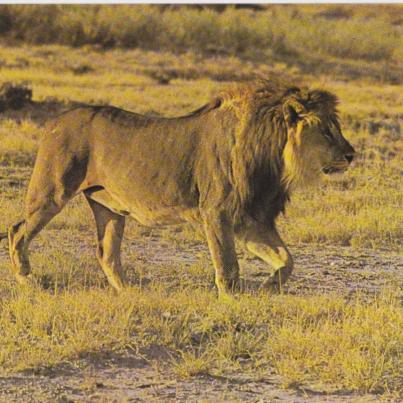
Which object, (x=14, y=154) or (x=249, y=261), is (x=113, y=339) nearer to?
(x=249, y=261)

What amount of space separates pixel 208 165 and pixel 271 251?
740mm

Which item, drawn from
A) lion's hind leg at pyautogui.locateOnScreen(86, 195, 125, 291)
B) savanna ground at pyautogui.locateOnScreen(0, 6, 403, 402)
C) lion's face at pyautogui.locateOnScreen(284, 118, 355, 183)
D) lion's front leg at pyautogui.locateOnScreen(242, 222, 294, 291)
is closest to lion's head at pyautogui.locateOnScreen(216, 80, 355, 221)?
lion's face at pyautogui.locateOnScreen(284, 118, 355, 183)

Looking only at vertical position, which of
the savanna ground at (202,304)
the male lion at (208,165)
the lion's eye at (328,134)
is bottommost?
the savanna ground at (202,304)

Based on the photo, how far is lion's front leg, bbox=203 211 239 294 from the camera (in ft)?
26.7

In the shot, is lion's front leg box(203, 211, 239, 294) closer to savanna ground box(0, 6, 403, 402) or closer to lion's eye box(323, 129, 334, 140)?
savanna ground box(0, 6, 403, 402)

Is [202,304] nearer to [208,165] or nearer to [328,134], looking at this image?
[208,165]

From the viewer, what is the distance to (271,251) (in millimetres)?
8211

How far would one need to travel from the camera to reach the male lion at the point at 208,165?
26.7 ft

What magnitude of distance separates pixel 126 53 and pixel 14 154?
12.8m

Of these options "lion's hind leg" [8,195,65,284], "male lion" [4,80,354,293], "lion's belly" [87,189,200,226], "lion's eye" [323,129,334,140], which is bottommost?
"lion's hind leg" [8,195,65,284]

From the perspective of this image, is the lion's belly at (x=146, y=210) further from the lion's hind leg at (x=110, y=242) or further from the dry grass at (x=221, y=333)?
the dry grass at (x=221, y=333)

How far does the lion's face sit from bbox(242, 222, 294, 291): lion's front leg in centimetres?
44

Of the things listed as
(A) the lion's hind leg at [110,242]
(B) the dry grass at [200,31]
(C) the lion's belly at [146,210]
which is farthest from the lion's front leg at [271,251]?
(B) the dry grass at [200,31]

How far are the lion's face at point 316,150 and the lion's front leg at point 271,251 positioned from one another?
0.44 metres
